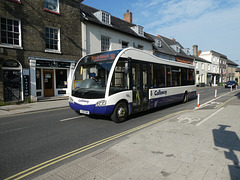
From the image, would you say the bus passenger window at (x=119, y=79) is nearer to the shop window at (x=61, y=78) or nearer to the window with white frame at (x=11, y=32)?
the window with white frame at (x=11, y=32)

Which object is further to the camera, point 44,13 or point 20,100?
point 44,13

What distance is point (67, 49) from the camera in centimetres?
1525

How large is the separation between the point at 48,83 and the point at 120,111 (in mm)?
10508

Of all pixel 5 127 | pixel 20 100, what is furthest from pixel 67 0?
pixel 5 127

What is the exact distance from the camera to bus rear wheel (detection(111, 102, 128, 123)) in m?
6.29

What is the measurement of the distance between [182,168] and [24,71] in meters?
13.0

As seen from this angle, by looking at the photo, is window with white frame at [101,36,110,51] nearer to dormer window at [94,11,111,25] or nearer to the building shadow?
dormer window at [94,11,111,25]

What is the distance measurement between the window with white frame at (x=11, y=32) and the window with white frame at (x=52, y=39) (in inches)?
85.0

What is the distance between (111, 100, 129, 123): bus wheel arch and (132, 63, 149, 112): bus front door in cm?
59

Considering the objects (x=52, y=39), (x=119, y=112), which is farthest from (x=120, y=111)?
(x=52, y=39)

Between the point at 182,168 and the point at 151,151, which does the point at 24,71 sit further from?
the point at 182,168

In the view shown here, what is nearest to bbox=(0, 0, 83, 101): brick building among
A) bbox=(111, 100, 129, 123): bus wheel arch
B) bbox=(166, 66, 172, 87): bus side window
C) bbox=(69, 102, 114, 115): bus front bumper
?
bbox=(69, 102, 114, 115): bus front bumper

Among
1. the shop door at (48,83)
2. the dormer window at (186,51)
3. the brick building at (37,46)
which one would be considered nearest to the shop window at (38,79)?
the brick building at (37,46)

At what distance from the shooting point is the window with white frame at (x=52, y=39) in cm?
1407
